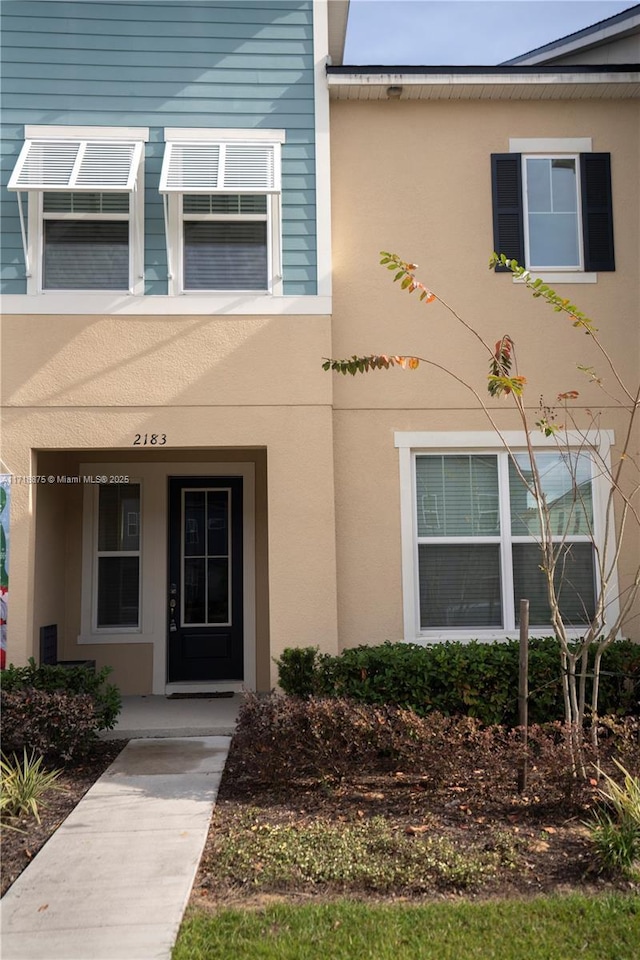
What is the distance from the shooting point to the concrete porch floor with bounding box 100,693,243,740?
738 cm

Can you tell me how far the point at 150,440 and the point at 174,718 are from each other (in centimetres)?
282

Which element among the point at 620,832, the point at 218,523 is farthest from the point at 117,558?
the point at 620,832

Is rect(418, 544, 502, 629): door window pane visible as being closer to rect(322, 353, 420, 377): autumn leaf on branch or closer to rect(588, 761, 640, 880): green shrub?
rect(322, 353, 420, 377): autumn leaf on branch

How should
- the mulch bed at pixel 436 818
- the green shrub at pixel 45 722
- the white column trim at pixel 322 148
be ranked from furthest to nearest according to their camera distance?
1. the white column trim at pixel 322 148
2. the green shrub at pixel 45 722
3. the mulch bed at pixel 436 818

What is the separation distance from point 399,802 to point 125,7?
26.6 ft

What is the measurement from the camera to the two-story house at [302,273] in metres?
7.63

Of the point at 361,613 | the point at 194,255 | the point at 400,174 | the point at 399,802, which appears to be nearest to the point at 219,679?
the point at 361,613

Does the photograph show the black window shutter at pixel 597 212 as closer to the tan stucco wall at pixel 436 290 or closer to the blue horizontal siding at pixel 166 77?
the tan stucco wall at pixel 436 290

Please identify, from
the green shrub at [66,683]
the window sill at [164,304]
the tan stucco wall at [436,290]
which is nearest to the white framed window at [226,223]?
the window sill at [164,304]

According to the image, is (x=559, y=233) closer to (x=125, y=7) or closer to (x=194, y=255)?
(x=194, y=255)

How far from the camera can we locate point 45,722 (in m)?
6.27

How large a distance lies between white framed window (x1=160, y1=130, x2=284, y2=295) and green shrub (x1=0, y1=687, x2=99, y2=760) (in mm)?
4039

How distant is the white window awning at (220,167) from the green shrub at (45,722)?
15.6 feet

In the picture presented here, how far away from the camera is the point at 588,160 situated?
830cm
